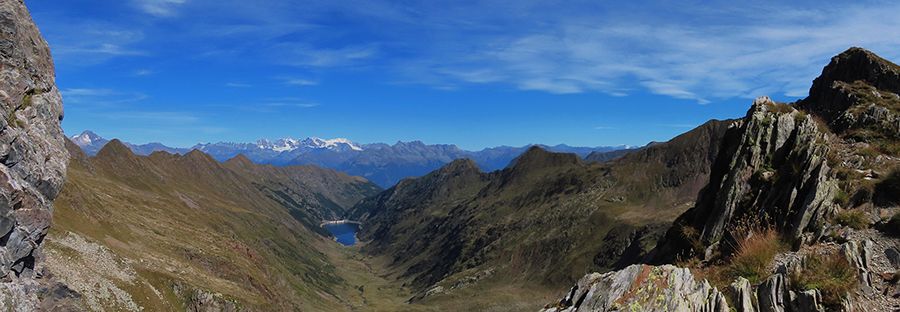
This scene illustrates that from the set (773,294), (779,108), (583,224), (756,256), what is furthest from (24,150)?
(583,224)

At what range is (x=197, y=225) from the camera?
15238 centimetres

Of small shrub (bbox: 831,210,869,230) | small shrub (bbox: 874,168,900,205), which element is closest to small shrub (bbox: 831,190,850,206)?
small shrub (bbox: 831,210,869,230)

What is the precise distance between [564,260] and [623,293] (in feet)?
444

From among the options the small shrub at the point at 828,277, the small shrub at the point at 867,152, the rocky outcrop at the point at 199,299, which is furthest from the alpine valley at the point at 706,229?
the rocky outcrop at the point at 199,299

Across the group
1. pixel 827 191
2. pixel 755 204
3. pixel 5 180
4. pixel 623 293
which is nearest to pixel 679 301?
pixel 623 293

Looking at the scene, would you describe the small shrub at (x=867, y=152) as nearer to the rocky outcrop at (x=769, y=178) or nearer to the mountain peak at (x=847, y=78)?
the rocky outcrop at (x=769, y=178)

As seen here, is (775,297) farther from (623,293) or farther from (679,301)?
(623,293)

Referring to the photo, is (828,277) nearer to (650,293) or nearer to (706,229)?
(650,293)

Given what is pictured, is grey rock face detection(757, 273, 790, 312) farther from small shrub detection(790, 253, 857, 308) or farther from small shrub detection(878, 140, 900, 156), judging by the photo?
small shrub detection(878, 140, 900, 156)

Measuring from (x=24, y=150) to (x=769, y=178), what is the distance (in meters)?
58.3

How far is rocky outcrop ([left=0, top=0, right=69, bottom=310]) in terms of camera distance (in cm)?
3509

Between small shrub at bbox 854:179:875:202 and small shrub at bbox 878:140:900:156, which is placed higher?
small shrub at bbox 878:140:900:156

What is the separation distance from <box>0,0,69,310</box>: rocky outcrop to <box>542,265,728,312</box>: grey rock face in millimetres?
45619

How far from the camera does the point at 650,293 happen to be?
1425 cm
